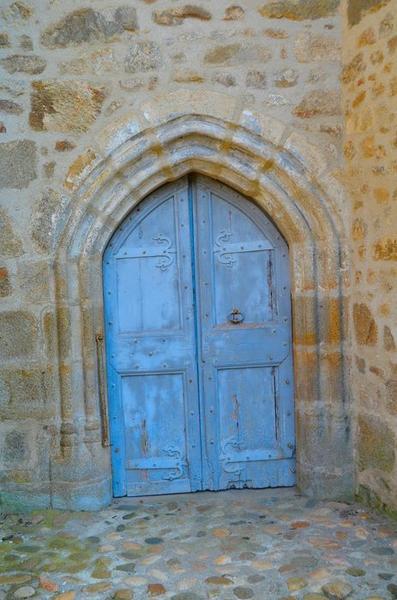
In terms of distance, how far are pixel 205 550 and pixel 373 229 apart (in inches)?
73.0

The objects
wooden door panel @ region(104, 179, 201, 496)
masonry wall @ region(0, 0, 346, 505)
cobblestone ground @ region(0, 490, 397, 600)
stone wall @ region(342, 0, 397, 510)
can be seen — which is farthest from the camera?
wooden door panel @ region(104, 179, 201, 496)

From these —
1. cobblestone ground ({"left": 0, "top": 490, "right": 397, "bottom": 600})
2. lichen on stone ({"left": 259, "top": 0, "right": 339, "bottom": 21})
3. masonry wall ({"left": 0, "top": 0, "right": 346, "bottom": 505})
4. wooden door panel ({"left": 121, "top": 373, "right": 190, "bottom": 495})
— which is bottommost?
cobblestone ground ({"left": 0, "top": 490, "right": 397, "bottom": 600})

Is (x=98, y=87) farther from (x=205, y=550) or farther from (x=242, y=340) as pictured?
(x=205, y=550)

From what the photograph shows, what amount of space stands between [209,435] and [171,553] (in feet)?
2.92

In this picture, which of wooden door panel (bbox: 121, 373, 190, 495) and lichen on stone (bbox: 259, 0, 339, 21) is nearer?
lichen on stone (bbox: 259, 0, 339, 21)

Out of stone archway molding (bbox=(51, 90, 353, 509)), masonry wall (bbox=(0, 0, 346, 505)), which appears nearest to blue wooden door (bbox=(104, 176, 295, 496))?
stone archway molding (bbox=(51, 90, 353, 509))

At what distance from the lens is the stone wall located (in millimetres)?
3270

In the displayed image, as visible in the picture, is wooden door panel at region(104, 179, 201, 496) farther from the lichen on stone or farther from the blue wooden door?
the lichen on stone

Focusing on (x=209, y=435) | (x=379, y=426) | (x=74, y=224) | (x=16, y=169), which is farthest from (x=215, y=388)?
(x=16, y=169)

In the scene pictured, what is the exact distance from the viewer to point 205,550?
317 centimetres

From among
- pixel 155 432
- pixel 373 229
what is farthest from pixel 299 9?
pixel 155 432

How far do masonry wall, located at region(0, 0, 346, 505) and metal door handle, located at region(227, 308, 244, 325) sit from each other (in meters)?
0.68

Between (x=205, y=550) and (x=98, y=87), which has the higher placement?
(x=98, y=87)

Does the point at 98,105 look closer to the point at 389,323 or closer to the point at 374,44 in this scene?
the point at 374,44
